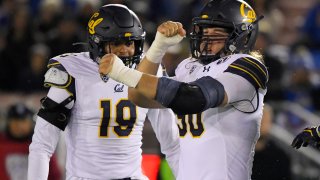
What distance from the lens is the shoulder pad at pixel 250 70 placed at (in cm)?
384

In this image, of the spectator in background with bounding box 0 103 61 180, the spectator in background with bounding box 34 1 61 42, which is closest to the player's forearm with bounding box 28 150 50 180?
the spectator in background with bounding box 0 103 61 180

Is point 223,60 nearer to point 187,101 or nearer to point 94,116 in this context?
point 187,101

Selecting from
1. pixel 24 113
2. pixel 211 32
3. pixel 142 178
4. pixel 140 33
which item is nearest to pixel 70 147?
pixel 142 178

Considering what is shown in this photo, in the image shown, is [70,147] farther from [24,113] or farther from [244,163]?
[24,113]

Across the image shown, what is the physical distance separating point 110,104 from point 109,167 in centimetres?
38

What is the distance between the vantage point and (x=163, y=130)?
504cm

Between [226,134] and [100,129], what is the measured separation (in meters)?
1.05

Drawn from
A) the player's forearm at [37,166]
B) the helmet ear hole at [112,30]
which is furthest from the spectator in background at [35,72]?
the player's forearm at [37,166]

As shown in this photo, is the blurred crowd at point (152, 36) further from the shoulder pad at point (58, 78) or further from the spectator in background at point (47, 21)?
the shoulder pad at point (58, 78)

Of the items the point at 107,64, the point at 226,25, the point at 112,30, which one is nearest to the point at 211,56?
the point at 226,25

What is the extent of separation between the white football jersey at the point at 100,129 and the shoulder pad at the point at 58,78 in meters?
0.05

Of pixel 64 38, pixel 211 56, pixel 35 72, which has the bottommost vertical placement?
pixel 35 72

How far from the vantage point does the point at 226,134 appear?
3982 millimetres

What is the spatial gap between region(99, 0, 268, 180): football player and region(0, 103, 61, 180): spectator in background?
2616 millimetres
